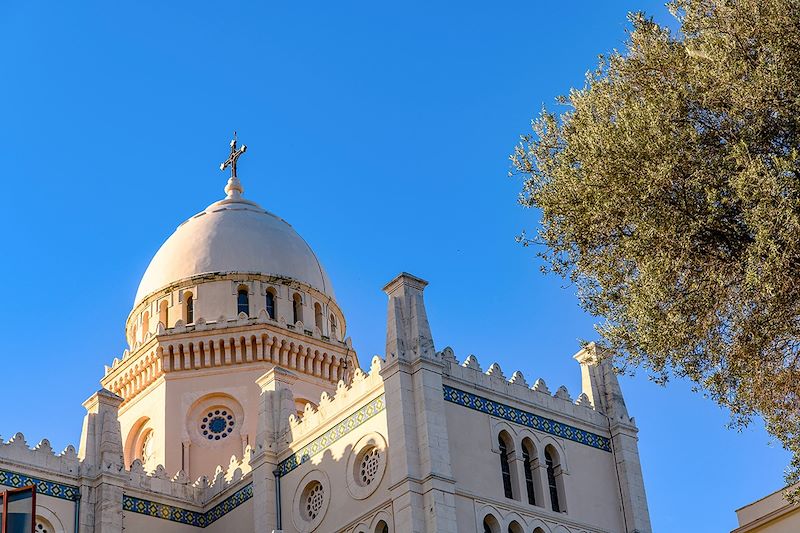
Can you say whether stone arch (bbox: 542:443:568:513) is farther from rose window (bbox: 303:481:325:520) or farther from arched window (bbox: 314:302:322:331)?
arched window (bbox: 314:302:322:331)

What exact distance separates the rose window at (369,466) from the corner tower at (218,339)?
29.6ft

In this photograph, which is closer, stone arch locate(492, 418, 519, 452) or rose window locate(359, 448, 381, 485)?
rose window locate(359, 448, 381, 485)

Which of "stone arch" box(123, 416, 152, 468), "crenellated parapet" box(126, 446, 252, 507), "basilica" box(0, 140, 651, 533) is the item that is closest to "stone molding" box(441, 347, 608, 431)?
"basilica" box(0, 140, 651, 533)

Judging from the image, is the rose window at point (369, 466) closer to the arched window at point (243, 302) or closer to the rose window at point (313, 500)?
the rose window at point (313, 500)

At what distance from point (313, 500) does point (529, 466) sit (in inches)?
208

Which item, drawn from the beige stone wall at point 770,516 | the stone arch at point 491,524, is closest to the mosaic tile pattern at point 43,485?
the stone arch at point 491,524

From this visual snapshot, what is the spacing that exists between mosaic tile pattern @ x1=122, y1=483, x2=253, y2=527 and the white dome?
927 centimetres

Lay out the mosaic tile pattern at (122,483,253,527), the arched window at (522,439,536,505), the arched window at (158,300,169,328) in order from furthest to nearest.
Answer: the arched window at (158,300,169,328) → the mosaic tile pattern at (122,483,253,527) → the arched window at (522,439,536,505)

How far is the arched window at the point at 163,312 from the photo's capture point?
39531 millimetres

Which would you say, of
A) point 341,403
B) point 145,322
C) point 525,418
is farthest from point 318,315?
point 525,418

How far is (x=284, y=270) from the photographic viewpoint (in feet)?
132

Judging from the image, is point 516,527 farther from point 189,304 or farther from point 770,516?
point 189,304

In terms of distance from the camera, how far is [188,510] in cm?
3291

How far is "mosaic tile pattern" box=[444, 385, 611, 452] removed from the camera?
28.9 metres
